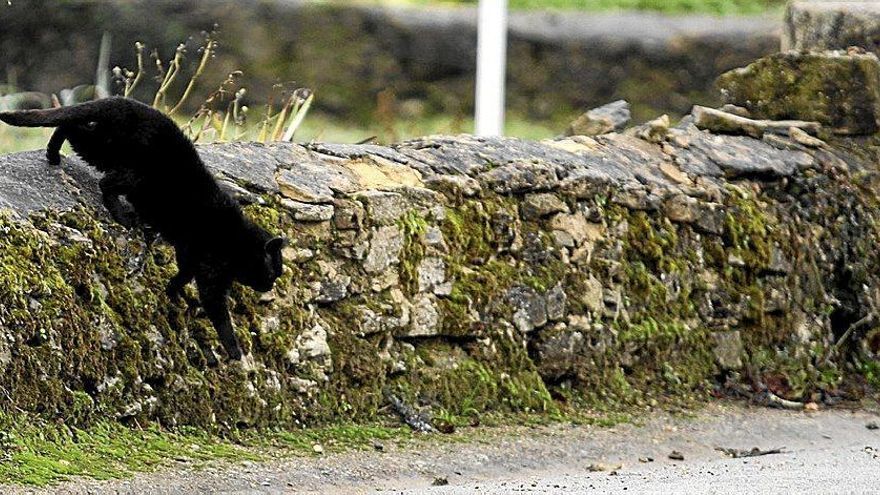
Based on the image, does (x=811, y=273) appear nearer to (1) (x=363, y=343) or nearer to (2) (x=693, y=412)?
(2) (x=693, y=412)

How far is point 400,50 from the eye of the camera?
1803 cm

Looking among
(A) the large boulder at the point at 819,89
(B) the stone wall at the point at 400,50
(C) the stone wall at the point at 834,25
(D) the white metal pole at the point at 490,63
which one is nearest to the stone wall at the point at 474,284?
(A) the large boulder at the point at 819,89

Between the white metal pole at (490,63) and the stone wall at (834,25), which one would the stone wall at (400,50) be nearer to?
the white metal pole at (490,63)

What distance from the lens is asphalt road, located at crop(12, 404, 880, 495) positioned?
7254 millimetres

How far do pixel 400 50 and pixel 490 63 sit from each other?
6.11ft

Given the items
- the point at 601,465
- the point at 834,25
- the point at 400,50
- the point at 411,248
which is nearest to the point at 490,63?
the point at 400,50

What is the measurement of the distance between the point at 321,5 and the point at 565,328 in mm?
9498

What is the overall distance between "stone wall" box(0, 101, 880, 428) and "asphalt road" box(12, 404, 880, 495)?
0.36m

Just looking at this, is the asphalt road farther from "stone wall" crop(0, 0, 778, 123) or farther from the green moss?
"stone wall" crop(0, 0, 778, 123)

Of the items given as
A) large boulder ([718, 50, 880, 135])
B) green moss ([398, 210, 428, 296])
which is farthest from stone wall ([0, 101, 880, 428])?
large boulder ([718, 50, 880, 135])

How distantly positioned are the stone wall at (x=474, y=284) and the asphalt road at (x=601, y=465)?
36 centimetres

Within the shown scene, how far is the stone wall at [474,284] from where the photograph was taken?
7.49m

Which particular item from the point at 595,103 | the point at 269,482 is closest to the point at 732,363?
the point at 269,482

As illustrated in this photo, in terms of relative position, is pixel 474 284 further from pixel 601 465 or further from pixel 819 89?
pixel 819 89
